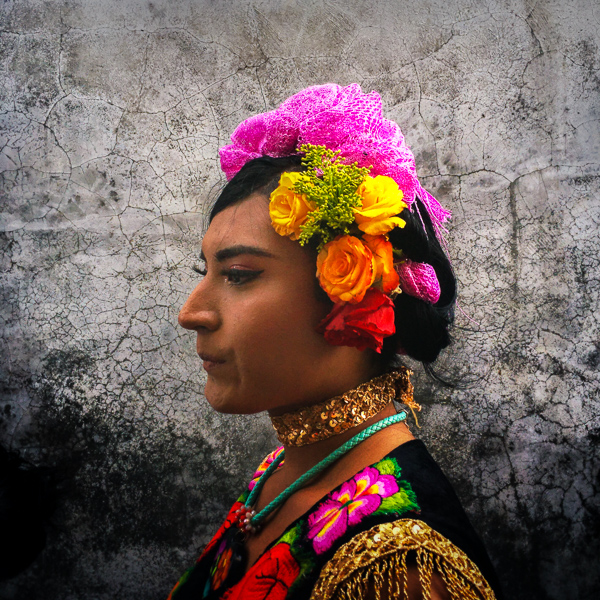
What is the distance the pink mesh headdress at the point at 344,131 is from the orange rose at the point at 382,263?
194 millimetres

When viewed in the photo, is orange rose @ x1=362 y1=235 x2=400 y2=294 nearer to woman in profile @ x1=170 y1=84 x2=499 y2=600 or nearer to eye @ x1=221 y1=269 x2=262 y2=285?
woman in profile @ x1=170 y1=84 x2=499 y2=600

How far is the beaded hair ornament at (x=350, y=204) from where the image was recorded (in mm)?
1169

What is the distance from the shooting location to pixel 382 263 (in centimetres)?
120

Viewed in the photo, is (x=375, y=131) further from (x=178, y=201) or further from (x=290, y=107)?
(x=178, y=201)

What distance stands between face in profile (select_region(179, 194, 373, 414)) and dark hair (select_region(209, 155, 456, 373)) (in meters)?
0.10

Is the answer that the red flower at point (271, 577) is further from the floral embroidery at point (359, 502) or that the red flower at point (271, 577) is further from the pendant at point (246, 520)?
the pendant at point (246, 520)

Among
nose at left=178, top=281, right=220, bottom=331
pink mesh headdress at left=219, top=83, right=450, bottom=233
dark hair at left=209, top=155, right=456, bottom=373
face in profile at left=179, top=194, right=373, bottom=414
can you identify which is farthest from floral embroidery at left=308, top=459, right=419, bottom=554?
pink mesh headdress at left=219, top=83, right=450, bottom=233

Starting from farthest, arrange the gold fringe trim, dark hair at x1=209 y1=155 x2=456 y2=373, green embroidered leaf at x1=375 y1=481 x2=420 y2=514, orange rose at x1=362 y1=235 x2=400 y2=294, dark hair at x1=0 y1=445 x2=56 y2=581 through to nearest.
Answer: dark hair at x1=0 y1=445 x2=56 y2=581, dark hair at x1=209 y1=155 x2=456 y2=373, orange rose at x1=362 y1=235 x2=400 y2=294, green embroidered leaf at x1=375 y1=481 x2=420 y2=514, the gold fringe trim

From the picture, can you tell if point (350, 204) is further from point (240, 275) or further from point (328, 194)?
point (240, 275)

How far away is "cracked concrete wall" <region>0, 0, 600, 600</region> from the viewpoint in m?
2.53

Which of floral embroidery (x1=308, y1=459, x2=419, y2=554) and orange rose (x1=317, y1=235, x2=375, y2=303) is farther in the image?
orange rose (x1=317, y1=235, x2=375, y2=303)

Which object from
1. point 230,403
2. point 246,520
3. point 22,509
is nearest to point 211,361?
point 230,403

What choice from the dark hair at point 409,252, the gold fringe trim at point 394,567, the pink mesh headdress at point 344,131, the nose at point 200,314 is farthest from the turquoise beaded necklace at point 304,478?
the pink mesh headdress at point 344,131

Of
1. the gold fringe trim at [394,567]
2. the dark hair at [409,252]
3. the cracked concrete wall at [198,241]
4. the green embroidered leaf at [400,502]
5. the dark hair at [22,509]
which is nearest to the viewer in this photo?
the gold fringe trim at [394,567]
